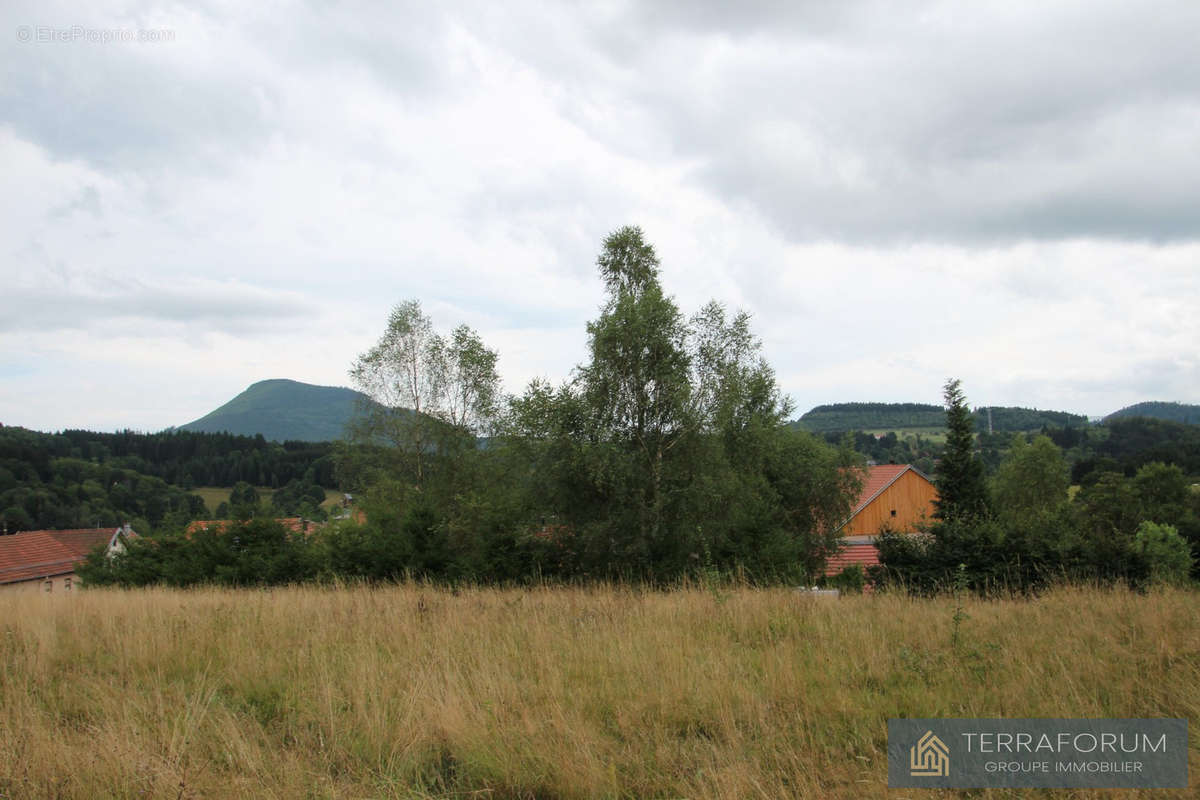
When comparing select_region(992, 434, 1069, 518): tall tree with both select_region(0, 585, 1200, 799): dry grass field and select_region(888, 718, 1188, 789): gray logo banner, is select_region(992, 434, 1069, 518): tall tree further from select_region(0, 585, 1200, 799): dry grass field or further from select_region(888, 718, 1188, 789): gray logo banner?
select_region(888, 718, 1188, 789): gray logo banner

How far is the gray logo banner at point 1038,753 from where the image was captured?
345 cm

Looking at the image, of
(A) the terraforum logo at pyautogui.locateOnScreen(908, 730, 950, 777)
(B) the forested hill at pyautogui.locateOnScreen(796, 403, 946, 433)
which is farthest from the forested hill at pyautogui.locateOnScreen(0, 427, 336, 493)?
(B) the forested hill at pyautogui.locateOnScreen(796, 403, 946, 433)

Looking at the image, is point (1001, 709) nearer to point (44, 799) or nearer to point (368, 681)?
point (368, 681)

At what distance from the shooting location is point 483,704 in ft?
14.8

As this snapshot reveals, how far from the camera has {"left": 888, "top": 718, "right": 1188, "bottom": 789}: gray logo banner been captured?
3445 millimetres

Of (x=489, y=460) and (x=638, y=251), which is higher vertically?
(x=638, y=251)

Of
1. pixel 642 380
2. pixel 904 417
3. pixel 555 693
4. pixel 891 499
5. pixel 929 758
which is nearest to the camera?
pixel 929 758

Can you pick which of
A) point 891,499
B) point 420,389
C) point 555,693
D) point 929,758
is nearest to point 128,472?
point 420,389

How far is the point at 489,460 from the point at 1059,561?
18.1m

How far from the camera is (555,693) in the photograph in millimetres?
4703

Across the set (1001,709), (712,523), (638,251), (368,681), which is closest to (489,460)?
(638,251)

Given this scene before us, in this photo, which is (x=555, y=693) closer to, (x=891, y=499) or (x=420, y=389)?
(x=420, y=389)

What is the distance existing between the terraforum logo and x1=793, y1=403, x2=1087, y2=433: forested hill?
487 feet

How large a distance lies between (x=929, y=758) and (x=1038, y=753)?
0.68 meters
